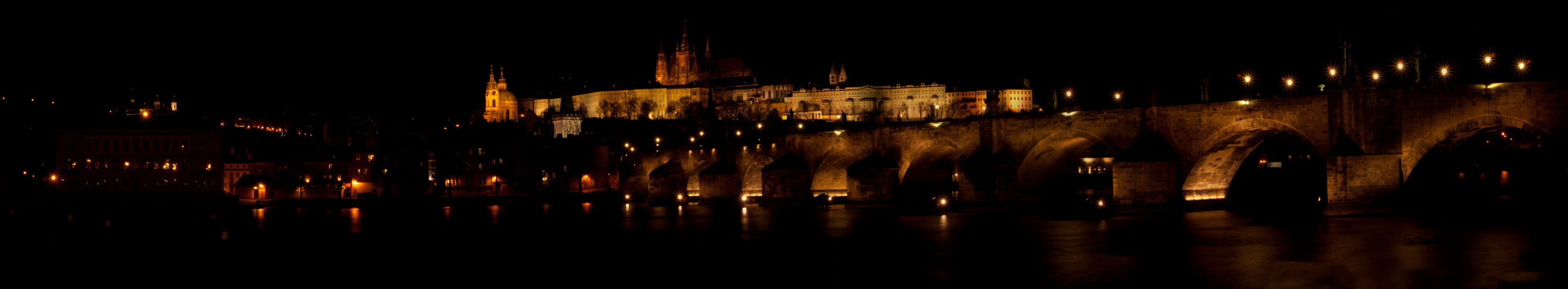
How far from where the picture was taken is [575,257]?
29.7 metres

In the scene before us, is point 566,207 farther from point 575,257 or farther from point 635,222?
point 575,257

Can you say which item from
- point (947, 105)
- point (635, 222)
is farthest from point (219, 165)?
point (947, 105)

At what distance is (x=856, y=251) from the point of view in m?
29.0

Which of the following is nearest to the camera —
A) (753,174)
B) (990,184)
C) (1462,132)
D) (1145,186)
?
(1462,132)

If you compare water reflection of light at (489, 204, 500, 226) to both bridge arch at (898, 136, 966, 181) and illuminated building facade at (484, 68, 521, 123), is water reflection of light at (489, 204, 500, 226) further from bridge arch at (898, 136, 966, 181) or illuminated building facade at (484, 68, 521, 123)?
illuminated building facade at (484, 68, 521, 123)

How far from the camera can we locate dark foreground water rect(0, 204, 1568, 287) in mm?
22531

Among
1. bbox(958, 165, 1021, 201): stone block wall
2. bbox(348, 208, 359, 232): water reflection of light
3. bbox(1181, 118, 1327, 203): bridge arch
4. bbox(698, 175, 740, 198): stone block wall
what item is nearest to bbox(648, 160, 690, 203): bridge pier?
bbox(698, 175, 740, 198): stone block wall

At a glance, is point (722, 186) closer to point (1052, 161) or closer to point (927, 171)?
point (927, 171)

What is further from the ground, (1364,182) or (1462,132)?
(1462,132)

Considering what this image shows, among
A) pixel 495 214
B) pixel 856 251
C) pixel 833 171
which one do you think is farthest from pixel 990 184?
pixel 495 214

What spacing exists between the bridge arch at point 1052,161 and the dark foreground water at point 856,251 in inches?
114

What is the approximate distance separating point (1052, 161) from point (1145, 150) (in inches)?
292

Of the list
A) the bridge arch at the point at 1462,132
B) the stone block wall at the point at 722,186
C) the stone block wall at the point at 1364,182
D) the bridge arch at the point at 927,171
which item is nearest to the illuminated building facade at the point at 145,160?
the stone block wall at the point at 722,186

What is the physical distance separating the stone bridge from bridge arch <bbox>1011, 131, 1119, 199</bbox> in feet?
0.20
